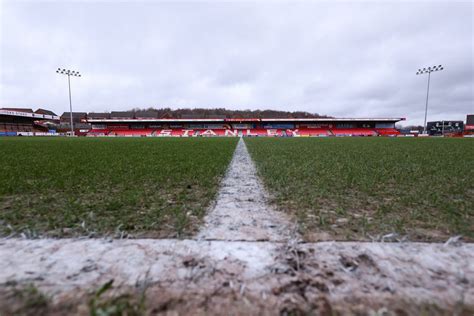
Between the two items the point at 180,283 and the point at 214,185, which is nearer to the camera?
the point at 180,283

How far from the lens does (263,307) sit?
783mm

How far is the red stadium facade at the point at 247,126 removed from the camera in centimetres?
5006

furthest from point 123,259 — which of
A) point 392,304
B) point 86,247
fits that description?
point 392,304

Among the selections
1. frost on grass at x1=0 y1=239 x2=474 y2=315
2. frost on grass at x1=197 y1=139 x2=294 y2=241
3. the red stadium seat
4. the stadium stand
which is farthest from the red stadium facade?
frost on grass at x1=0 y1=239 x2=474 y2=315

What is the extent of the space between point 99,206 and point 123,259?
100cm

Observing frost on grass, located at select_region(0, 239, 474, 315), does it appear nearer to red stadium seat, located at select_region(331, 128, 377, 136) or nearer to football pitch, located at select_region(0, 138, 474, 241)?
football pitch, located at select_region(0, 138, 474, 241)

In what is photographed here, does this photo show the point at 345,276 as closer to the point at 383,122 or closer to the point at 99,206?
the point at 99,206

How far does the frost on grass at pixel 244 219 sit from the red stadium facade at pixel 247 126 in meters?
47.7

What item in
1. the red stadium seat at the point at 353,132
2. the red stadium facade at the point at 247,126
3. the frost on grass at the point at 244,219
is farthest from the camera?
the red stadium facade at the point at 247,126

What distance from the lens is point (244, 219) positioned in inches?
65.7

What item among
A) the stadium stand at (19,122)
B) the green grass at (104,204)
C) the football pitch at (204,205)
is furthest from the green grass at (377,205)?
the stadium stand at (19,122)

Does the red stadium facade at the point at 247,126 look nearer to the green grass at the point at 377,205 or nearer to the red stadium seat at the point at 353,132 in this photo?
the red stadium seat at the point at 353,132

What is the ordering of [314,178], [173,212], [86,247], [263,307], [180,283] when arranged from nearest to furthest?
[263,307], [180,283], [86,247], [173,212], [314,178]

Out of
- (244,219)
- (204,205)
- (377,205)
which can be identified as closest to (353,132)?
(377,205)
